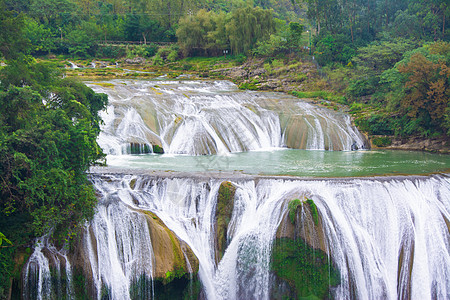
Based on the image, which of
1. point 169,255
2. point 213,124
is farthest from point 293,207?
point 213,124

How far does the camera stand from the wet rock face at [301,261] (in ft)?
38.9

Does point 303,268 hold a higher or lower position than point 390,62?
lower

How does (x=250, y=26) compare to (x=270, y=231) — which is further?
(x=250, y=26)

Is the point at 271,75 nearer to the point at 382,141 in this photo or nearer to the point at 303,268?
the point at 382,141

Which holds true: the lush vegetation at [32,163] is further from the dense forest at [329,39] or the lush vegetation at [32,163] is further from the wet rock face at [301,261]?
the wet rock face at [301,261]

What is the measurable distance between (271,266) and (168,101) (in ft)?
49.3

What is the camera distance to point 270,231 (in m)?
12.4

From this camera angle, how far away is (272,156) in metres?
20.0

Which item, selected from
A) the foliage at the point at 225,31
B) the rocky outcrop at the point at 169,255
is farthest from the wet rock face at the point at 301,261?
the foliage at the point at 225,31

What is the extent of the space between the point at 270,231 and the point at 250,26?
109 ft

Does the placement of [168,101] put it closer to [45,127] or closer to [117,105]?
[117,105]

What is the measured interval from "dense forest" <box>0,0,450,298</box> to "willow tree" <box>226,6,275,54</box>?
4.2 inches

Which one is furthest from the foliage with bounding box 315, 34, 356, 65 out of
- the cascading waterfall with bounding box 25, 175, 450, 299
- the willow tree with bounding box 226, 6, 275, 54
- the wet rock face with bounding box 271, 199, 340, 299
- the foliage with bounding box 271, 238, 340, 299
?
the foliage with bounding box 271, 238, 340, 299

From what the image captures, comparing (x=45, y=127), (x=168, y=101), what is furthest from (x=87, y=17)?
(x=45, y=127)
